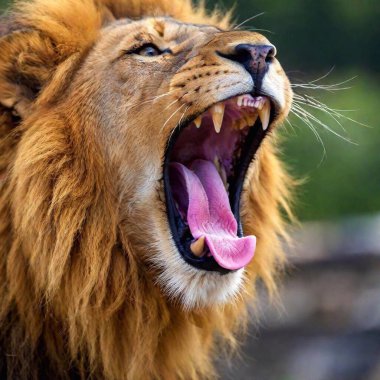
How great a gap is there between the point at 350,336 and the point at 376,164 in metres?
5.75

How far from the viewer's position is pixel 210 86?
3.14 m

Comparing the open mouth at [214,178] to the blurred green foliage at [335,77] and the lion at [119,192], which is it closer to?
the lion at [119,192]

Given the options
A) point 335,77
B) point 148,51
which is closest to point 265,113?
point 148,51

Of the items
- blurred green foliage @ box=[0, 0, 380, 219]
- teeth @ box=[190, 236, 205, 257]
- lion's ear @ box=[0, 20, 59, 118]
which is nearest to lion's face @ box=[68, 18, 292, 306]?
teeth @ box=[190, 236, 205, 257]

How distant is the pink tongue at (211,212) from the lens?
3221 mm

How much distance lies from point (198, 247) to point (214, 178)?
1.23 feet

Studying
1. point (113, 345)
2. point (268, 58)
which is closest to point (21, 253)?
point (113, 345)

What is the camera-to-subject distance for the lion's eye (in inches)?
135

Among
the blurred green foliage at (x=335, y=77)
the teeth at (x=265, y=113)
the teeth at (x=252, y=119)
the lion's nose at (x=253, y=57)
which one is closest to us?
the lion's nose at (x=253, y=57)

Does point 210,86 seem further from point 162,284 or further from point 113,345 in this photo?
point 113,345

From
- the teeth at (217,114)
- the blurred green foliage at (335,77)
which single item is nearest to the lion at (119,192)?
the teeth at (217,114)

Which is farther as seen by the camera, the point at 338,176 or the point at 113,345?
the point at 338,176

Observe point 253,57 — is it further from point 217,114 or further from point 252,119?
point 252,119

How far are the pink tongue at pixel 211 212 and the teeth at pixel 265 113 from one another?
0.29 metres
